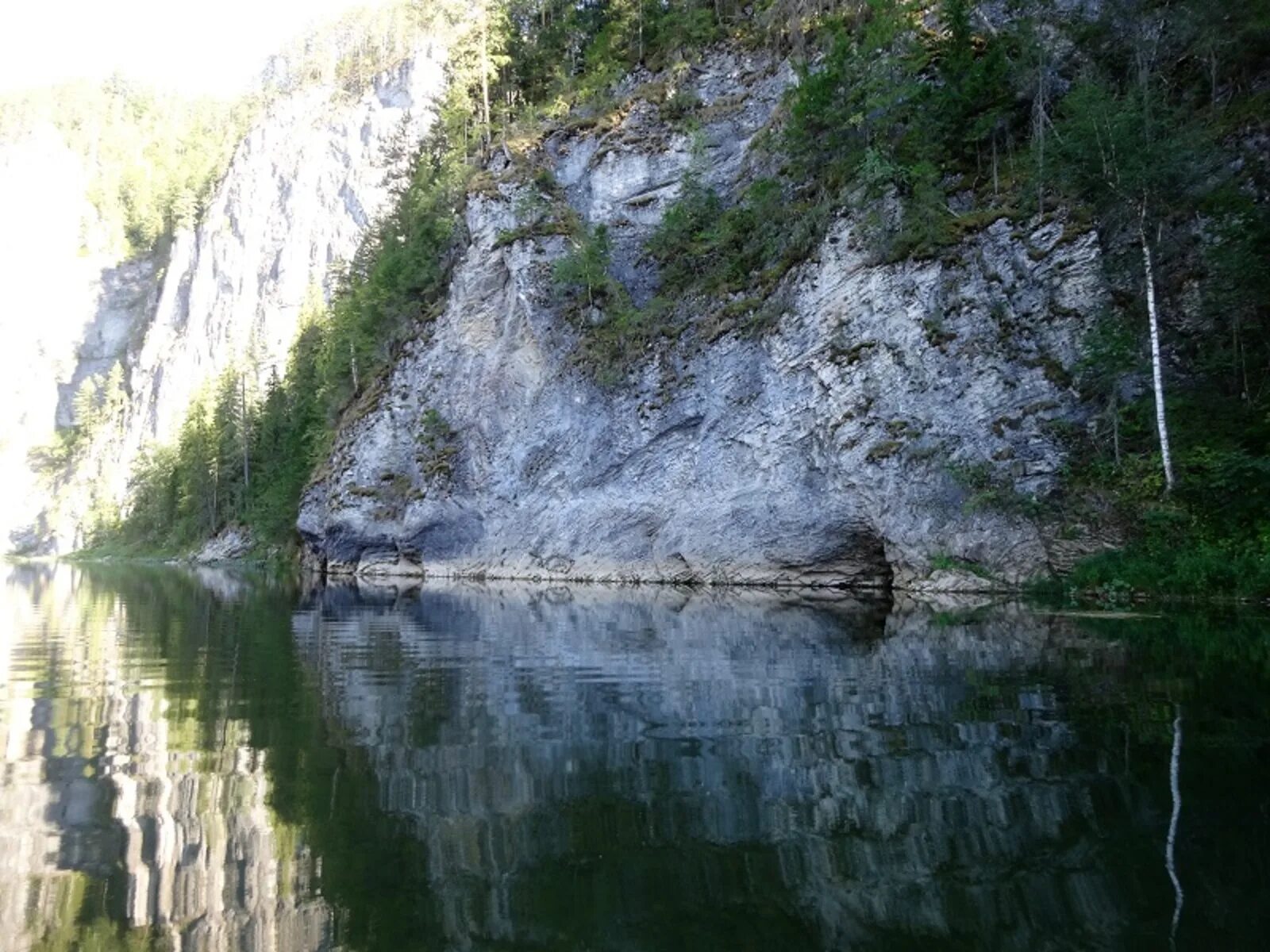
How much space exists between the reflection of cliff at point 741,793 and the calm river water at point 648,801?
0.08 feet

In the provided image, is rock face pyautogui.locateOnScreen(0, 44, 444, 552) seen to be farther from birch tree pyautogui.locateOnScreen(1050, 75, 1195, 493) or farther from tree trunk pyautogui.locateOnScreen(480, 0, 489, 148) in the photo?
birch tree pyautogui.locateOnScreen(1050, 75, 1195, 493)

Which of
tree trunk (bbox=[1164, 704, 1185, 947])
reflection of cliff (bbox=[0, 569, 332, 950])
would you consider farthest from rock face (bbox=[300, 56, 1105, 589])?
reflection of cliff (bbox=[0, 569, 332, 950])

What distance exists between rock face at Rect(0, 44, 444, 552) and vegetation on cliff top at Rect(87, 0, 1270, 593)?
5884 centimetres

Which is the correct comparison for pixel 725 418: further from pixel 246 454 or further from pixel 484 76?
pixel 246 454

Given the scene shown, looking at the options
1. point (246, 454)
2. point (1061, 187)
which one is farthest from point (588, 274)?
point (246, 454)

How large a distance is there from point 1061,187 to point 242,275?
9784 cm

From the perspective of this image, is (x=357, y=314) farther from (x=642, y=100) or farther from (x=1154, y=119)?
(x=1154, y=119)

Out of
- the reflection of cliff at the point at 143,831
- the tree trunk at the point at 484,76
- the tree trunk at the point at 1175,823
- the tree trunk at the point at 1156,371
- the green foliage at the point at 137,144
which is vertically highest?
the green foliage at the point at 137,144

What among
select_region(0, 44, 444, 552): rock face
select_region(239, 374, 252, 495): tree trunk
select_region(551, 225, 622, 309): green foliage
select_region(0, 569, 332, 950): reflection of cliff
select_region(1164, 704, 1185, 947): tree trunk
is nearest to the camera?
select_region(1164, 704, 1185, 947): tree trunk

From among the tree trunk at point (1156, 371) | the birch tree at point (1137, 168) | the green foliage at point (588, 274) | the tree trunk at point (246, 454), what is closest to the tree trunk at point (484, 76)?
the green foliage at point (588, 274)

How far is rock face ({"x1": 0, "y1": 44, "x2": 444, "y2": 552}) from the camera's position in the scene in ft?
301

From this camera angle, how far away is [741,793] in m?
5.28

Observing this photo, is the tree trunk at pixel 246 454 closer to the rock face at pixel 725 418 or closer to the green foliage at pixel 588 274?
Answer: the rock face at pixel 725 418

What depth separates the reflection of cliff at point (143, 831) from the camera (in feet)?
11.8
